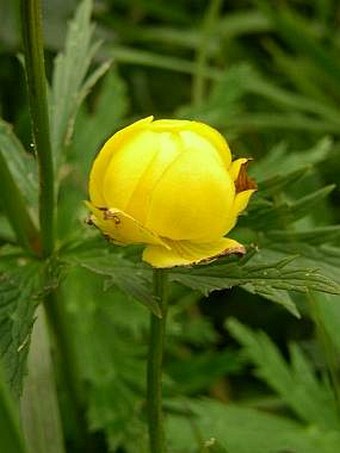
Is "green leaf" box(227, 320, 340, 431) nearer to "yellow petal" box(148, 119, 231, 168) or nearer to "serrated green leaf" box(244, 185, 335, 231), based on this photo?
"serrated green leaf" box(244, 185, 335, 231)

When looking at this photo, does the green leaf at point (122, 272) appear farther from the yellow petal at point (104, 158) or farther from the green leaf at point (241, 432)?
the green leaf at point (241, 432)

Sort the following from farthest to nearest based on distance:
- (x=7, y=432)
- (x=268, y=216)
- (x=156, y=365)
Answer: (x=268, y=216) → (x=156, y=365) → (x=7, y=432)

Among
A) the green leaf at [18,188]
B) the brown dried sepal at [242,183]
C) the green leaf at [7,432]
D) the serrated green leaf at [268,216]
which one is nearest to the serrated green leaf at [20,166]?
the green leaf at [18,188]

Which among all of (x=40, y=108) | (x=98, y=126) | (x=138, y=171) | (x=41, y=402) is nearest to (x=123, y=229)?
(x=138, y=171)

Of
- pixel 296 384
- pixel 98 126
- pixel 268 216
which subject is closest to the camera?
pixel 268 216

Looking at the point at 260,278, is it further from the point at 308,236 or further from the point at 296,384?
the point at 296,384

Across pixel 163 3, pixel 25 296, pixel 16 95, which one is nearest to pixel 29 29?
pixel 25 296
